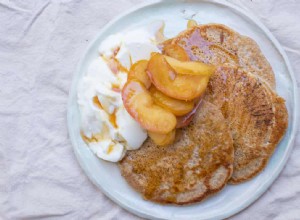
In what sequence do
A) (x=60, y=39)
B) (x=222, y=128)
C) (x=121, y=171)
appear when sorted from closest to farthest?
1. (x=222, y=128)
2. (x=121, y=171)
3. (x=60, y=39)

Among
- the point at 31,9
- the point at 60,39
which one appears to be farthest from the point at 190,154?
the point at 31,9

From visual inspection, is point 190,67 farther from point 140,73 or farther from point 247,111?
point 247,111

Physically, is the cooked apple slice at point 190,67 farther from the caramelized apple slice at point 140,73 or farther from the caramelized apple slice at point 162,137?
the caramelized apple slice at point 162,137

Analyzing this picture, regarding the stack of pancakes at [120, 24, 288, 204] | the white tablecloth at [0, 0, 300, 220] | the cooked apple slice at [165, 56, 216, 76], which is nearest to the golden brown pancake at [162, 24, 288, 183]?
the stack of pancakes at [120, 24, 288, 204]

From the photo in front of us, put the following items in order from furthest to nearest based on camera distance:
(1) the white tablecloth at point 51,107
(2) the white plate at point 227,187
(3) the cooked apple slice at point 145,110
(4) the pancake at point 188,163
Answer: (1) the white tablecloth at point 51,107, (2) the white plate at point 227,187, (4) the pancake at point 188,163, (3) the cooked apple slice at point 145,110

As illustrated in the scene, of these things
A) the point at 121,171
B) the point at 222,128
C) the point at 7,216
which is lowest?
the point at 7,216

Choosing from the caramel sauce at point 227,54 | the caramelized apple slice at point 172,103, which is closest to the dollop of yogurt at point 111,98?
the caramelized apple slice at point 172,103

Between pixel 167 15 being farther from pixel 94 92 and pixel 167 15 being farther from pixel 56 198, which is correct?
pixel 56 198
